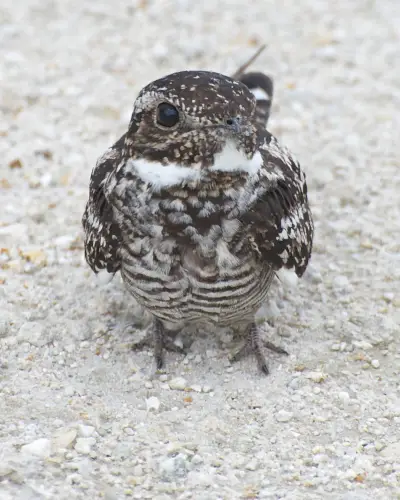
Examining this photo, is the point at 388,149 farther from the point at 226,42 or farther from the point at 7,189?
the point at 7,189

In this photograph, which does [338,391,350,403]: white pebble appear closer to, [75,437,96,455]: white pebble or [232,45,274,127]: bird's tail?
[75,437,96,455]: white pebble

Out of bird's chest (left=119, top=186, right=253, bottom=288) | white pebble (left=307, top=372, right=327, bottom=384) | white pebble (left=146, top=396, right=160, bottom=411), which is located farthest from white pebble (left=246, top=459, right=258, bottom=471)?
bird's chest (left=119, top=186, right=253, bottom=288)

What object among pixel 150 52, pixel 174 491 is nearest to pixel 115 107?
pixel 150 52

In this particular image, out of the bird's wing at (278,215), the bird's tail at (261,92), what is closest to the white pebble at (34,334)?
the bird's wing at (278,215)

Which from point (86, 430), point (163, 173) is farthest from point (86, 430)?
point (163, 173)

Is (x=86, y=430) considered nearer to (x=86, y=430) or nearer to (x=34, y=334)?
(x=86, y=430)

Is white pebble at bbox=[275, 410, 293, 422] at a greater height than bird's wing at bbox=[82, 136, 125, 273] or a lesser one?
lesser
